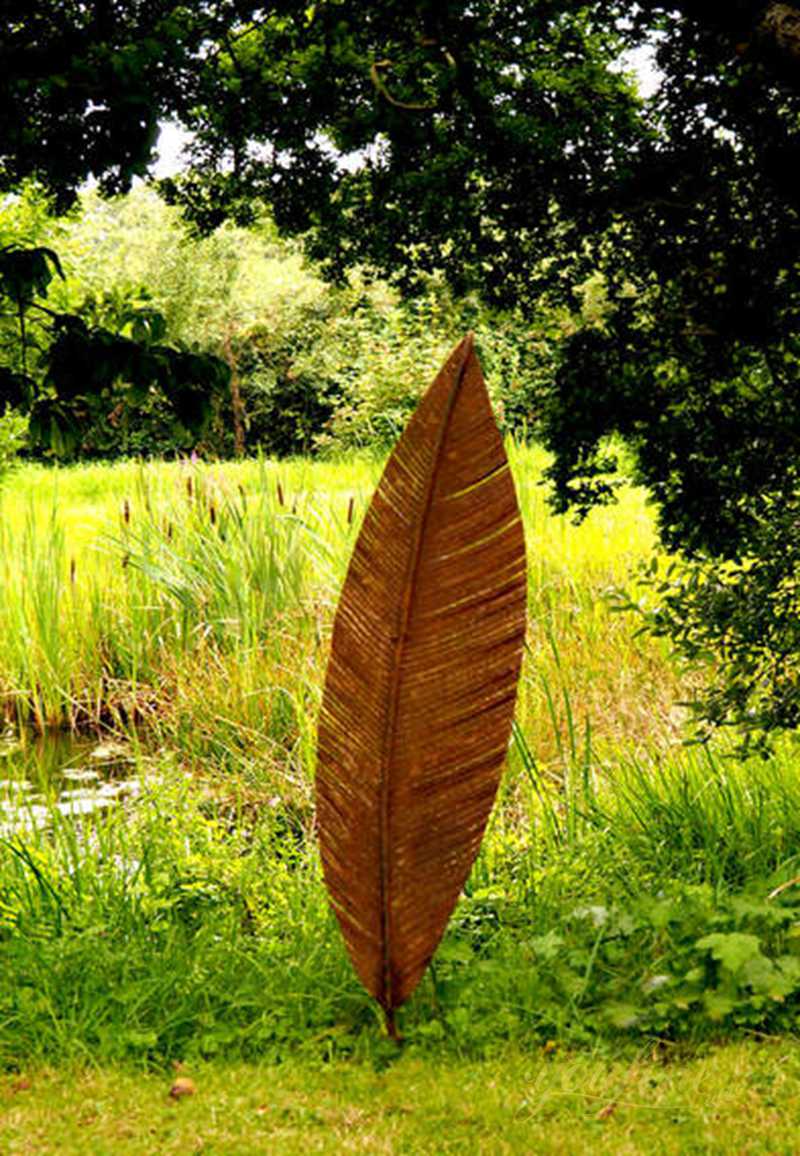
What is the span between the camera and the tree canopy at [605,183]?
3.74 m

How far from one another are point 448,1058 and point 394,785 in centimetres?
69

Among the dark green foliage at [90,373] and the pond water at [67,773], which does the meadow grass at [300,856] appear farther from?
the dark green foliage at [90,373]

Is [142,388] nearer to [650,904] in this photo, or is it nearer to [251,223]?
[251,223]

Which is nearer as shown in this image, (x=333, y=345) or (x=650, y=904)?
(x=650, y=904)

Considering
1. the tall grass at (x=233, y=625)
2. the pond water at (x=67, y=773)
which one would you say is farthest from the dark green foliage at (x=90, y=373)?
the pond water at (x=67, y=773)

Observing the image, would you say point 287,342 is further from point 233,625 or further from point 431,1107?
point 431,1107

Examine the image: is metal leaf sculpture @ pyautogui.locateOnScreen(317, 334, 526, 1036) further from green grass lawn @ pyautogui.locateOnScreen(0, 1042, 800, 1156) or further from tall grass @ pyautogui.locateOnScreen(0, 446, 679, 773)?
tall grass @ pyautogui.locateOnScreen(0, 446, 679, 773)

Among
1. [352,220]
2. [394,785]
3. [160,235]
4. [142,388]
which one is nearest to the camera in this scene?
[142,388]

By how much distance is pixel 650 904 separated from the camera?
12.7ft

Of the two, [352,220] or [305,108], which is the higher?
[305,108]

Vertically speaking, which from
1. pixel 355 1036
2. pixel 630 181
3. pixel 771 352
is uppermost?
pixel 630 181

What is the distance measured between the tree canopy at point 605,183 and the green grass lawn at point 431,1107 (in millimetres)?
1320

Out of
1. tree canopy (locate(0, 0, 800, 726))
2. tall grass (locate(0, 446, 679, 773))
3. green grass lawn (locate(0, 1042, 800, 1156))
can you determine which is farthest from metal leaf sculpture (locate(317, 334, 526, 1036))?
tall grass (locate(0, 446, 679, 773))

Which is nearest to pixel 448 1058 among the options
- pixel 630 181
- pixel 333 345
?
pixel 630 181
